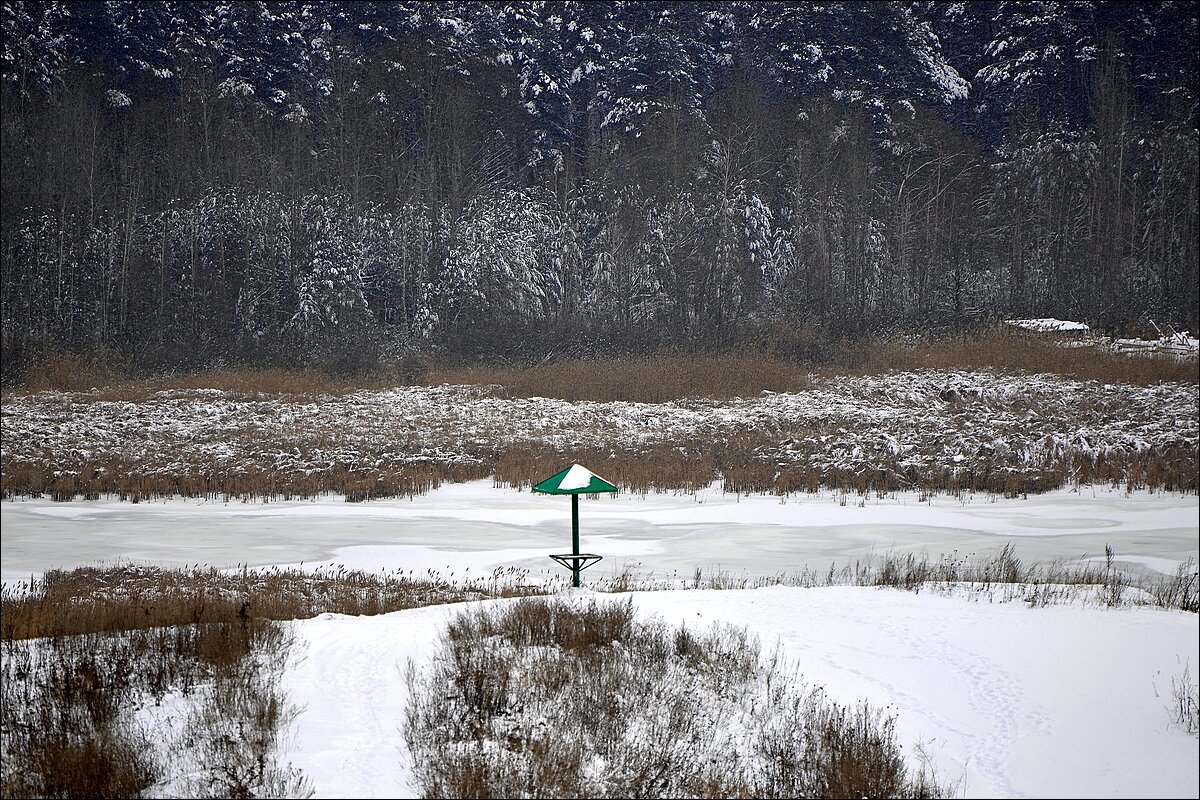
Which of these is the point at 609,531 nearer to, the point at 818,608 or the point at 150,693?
the point at 818,608

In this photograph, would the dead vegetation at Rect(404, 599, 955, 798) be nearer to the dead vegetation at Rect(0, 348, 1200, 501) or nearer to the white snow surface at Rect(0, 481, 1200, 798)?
the white snow surface at Rect(0, 481, 1200, 798)

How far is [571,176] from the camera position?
157 ft

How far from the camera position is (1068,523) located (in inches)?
570

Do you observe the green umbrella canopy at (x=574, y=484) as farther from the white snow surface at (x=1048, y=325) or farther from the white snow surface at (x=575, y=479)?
the white snow surface at (x=1048, y=325)

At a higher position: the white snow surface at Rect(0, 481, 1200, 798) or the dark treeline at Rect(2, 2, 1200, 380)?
the dark treeline at Rect(2, 2, 1200, 380)

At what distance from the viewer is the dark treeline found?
128 feet

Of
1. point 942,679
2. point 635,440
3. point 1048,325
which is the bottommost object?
point 942,679

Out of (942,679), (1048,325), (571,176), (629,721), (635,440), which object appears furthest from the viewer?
(571,176)

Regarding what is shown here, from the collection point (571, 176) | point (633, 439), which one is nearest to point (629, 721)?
point (633, 439)

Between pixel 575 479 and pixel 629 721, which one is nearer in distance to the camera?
pixel 629 721

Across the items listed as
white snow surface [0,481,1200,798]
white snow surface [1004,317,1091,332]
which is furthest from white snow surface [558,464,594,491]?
white snow surface [1004,317,1091,332]

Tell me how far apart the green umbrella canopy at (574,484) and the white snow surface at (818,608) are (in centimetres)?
113

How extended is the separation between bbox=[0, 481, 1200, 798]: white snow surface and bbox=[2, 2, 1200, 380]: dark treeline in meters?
20.3

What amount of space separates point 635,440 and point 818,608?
1363cm
